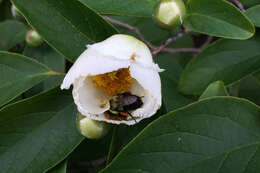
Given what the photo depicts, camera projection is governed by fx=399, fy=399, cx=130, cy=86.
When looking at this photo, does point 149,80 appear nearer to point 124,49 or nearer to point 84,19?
point 124,49

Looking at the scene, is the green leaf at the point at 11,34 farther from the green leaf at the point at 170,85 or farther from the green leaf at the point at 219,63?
the green leaf at the point at 219,63

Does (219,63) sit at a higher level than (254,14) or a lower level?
lower

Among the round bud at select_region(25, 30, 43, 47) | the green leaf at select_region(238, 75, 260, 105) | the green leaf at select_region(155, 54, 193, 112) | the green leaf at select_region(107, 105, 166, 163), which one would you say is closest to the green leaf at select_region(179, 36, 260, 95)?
the green leaf at select_region(155, 54, 193, 112)

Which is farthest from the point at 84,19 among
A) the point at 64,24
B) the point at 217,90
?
the point at 217,90

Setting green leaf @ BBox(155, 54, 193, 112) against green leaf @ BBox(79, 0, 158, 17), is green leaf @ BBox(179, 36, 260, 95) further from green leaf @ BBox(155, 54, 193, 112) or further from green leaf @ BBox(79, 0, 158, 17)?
green leaf @ BBox(79, 0, 158, 17)

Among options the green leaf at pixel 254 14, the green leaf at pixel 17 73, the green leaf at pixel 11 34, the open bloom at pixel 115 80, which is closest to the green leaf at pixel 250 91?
the green leaf at pixel 254 14
